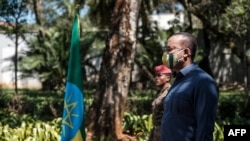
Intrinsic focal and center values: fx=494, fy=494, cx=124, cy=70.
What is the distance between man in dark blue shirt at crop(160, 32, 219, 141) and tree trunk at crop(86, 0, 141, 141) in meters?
5.13

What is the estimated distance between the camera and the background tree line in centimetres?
861

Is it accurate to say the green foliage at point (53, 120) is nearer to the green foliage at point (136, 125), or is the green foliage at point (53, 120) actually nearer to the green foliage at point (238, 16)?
the green foliage at point (136, 125)

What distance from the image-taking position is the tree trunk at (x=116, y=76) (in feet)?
28.1

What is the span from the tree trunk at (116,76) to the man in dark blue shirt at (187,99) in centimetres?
513

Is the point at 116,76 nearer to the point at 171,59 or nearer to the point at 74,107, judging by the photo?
the point at 74,107

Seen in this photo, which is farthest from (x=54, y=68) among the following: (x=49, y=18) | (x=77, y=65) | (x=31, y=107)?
(x=49, y=18)

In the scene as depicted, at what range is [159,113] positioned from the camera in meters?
4.93

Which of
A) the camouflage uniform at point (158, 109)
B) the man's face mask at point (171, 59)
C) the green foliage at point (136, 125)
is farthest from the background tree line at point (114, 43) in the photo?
the man's face mask at point (171, 59)

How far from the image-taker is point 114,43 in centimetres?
863

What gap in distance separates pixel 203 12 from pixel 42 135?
802cm

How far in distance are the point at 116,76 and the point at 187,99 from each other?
17.6 ft

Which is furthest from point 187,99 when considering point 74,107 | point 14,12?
point 14,12

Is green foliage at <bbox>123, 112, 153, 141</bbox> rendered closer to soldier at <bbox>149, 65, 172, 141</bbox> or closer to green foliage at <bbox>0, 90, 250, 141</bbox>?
green foliage at <bbox>0, 90, 250, 141</bbox>

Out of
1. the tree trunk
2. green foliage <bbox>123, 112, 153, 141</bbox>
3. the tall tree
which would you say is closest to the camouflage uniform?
the tree trunk
